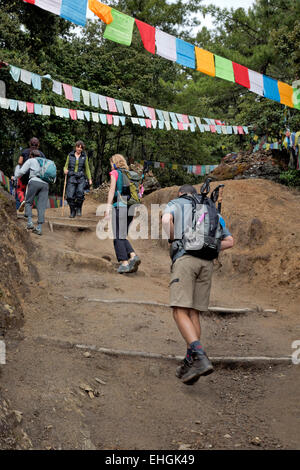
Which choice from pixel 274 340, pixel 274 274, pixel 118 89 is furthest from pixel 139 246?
pixel 118 89

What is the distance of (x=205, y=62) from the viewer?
851 cm

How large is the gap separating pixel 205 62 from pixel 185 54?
1.59ft

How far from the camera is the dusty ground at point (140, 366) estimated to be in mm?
3170

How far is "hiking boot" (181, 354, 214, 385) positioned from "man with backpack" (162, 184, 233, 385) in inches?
1.3

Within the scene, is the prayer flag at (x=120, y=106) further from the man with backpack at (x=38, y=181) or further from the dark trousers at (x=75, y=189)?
the man with backpack at (x=38, y=181)

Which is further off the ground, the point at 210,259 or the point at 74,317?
the point at 210,259

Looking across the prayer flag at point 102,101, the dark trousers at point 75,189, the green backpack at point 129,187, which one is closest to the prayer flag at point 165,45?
the green backpack at point 129,187

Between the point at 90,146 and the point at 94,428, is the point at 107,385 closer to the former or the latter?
the point at 94,428

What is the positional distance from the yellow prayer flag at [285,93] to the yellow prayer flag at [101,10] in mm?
3976

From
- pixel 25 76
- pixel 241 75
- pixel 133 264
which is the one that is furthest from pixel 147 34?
pixel 25 76

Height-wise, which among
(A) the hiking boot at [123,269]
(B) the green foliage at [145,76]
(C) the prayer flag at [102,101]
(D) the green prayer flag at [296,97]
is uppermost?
(B) the green foliage at [145,76]

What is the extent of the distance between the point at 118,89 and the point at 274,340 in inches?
840

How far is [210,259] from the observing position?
4.13 m

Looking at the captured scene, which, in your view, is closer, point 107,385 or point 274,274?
point 107,385
